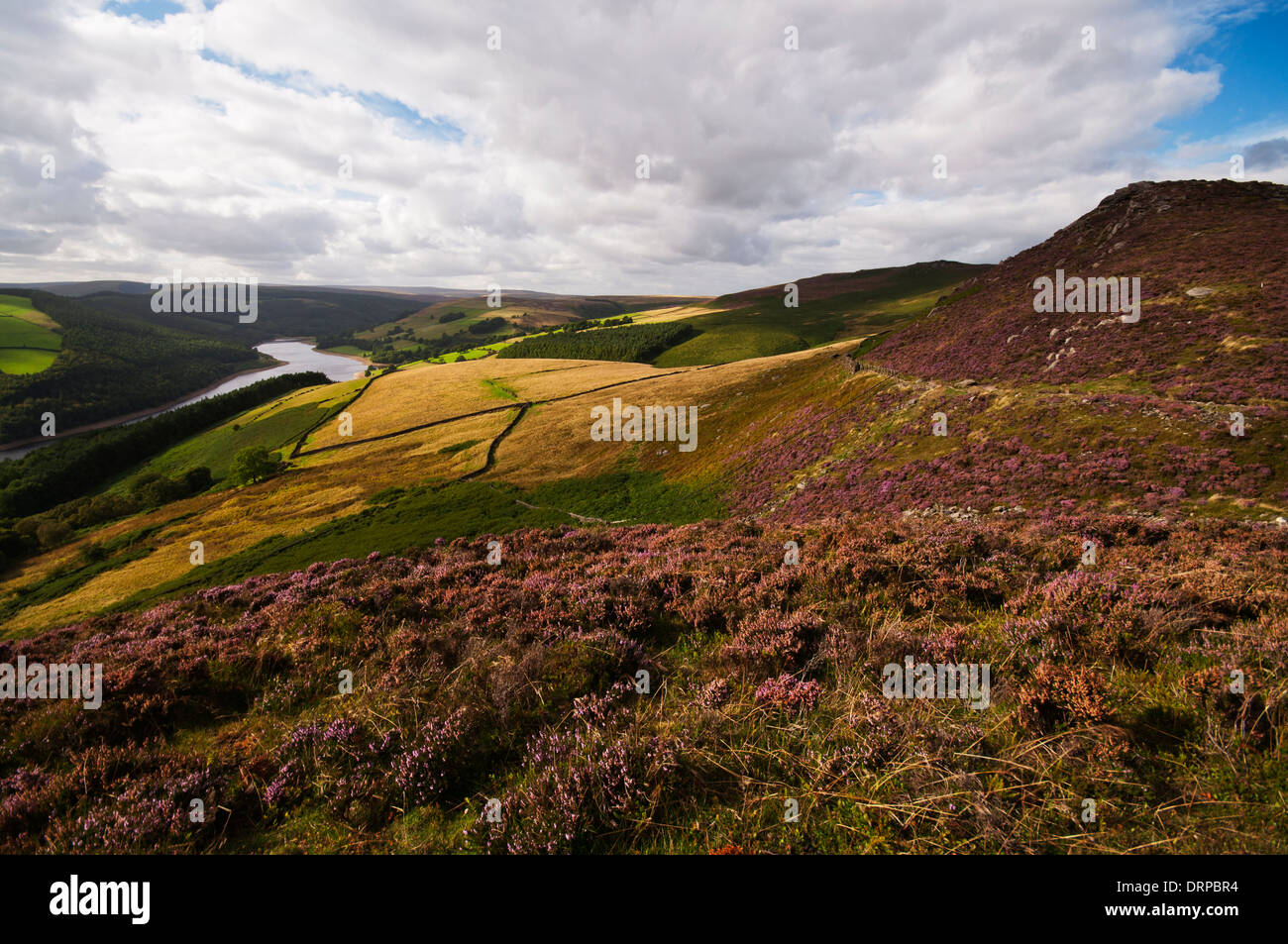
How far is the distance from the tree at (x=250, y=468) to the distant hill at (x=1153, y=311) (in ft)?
276

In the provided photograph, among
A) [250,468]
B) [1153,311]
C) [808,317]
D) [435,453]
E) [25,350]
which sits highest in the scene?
[808,317]

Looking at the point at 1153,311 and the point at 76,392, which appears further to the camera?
the point at 76,392

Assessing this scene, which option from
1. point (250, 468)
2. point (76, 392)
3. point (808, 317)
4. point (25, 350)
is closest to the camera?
point (250, 468)

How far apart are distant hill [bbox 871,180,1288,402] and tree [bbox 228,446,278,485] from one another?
84244mm

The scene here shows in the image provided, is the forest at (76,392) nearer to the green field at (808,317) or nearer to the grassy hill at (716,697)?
the green field at (808,317)

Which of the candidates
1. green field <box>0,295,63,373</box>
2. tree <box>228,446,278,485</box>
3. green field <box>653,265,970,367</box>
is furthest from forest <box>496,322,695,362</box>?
green field <box>0,295,63,373</box>

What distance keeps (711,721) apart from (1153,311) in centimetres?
4868

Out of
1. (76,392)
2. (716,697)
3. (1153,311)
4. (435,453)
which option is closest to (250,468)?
(435,453)

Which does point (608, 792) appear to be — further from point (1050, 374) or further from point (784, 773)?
point (1050, 374)

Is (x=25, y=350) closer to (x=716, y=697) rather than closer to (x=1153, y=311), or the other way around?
(x=716, y=697)

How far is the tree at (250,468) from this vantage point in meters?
69.6

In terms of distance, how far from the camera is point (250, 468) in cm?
6975

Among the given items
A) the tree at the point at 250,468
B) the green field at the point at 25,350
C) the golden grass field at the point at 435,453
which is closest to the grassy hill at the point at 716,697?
the golden grass field at the point at 435,453

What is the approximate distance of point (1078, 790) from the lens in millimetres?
3537
